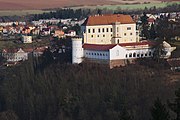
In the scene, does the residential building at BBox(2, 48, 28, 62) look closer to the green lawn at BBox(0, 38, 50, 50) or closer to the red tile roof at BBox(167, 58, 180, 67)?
the green lawn at BBox(0, 38, 50, 50)

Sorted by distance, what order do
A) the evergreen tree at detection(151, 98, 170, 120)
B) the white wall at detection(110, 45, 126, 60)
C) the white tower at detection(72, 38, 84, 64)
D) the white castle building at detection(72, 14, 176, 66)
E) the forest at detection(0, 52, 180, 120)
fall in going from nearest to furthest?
the evergreen tree at detection(151, 98, 170, 120) → the forest at detection(0, 52, 180, 120) → the white wall at detection(110, 45, 126, 60) → the white castle building at detection(72, 14, 176, 66) → the white tower at detection(72, 38, 84, 64)

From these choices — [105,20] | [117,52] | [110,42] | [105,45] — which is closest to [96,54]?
[105,45]

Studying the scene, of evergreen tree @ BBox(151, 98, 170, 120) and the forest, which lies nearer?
evergreen tree @ BBox(151, 98, 170, 120)

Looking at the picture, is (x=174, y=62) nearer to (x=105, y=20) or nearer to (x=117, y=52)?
(x=117, y=52)

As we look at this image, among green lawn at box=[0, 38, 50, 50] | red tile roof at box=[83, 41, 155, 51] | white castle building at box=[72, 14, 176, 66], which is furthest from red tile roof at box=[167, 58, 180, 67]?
green lawn at box=[0, 38, 50, 50]

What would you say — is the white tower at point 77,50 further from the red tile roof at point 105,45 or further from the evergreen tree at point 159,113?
the evergreen tree at point 159,113

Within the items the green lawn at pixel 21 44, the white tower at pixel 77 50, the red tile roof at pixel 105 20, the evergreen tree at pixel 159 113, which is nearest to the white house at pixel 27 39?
the green lawn at pixel 21 44
